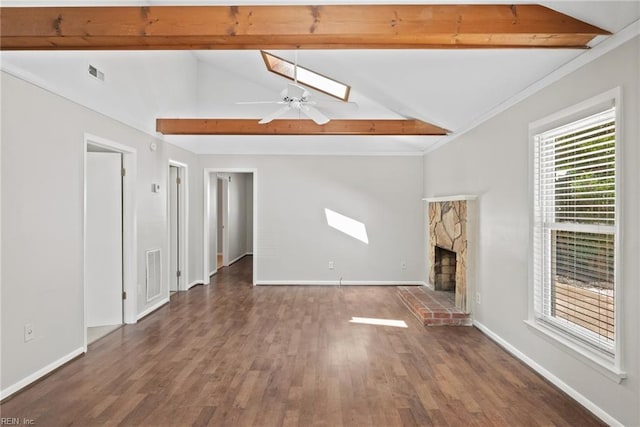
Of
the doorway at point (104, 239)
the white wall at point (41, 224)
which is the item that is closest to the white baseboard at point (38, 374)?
the white wall at point (41, 224)

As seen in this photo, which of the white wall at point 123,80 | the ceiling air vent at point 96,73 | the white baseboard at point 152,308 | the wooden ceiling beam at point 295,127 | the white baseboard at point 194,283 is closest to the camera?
the white wall at point 123,80

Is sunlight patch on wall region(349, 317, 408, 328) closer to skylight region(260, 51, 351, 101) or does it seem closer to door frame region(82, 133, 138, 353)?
door frame region(82, 133, 138, 353)

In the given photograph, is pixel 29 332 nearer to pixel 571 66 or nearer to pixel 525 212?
pixel 525 212

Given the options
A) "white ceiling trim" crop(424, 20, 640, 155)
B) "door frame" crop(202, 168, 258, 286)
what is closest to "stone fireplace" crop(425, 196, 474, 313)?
"white ceiling trim" crop(424, 20, 640, 155)

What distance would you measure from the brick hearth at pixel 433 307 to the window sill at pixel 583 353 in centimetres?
134

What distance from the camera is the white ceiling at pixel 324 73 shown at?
9.82 feet

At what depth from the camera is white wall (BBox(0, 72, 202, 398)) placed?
9.34 feet

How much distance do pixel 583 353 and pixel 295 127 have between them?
13.8 feet

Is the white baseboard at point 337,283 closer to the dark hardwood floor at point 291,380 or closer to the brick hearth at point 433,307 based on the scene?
the brick hearth at point 433,307

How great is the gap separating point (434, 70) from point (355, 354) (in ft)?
8.96

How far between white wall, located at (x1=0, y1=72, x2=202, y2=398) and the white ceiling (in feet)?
0.69

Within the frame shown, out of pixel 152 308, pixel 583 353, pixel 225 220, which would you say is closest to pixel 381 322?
pixel 583 353

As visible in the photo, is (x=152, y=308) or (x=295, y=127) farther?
(x=295, y=127)

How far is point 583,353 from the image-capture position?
2.68 meters
